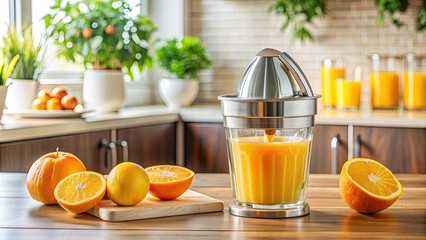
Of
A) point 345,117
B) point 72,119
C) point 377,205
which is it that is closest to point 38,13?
point 72,119

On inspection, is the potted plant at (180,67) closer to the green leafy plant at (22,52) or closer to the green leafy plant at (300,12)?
the green leafy plant at (300,12)

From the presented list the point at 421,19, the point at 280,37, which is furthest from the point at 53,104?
the point at 421,19

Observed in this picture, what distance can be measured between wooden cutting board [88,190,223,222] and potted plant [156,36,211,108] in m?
2.55

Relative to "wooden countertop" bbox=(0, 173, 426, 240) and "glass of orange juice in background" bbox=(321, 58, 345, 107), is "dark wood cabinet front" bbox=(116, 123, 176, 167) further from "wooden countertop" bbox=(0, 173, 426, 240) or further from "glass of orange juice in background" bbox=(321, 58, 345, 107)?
"wooden countertop" bbox=(0, 173, 426, 240)

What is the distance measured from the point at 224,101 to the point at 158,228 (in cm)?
28

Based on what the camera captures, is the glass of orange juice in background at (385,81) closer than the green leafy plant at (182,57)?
Yes

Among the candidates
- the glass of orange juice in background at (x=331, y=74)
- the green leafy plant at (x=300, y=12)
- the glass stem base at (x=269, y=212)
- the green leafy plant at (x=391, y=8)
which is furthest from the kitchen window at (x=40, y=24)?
the glass stem base at (x=269, y=212)

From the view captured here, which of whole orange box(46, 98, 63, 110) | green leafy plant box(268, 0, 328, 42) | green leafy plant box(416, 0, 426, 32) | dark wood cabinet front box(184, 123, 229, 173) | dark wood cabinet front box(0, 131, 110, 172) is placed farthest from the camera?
green leafy plant box(268, 0, 328, 42)

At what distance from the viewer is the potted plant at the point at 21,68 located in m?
3.34

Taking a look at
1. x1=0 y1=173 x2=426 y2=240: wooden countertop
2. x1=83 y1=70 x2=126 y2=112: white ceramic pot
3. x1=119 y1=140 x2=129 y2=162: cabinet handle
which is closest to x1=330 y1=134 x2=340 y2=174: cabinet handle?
x1=119 y1=140 x2=129 y2=162: cabinet handle

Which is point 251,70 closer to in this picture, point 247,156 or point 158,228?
point 247,156

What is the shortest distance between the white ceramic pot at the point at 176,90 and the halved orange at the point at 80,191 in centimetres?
258

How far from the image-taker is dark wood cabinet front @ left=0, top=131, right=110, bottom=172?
2.83 meters

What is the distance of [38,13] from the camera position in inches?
147
